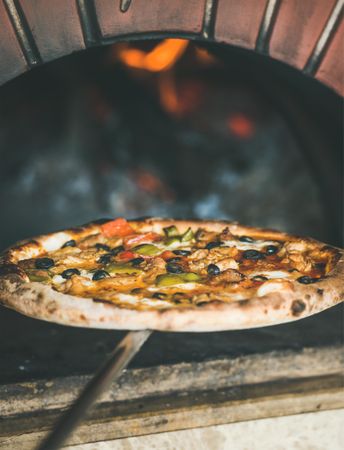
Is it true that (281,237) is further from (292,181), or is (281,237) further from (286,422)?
(292,181)

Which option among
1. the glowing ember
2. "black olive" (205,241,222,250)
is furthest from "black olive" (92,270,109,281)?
the glowing ember

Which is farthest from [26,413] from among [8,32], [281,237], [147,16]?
[147,16]

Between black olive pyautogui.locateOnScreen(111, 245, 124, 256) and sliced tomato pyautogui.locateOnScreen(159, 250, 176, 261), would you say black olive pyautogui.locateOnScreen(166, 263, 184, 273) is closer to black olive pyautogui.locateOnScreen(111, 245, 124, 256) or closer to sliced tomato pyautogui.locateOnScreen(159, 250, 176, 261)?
sliced tomato pyautogui.locateOnScreen(159, 250, 176, 261)

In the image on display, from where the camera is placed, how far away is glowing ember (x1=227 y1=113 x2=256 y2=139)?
410cm

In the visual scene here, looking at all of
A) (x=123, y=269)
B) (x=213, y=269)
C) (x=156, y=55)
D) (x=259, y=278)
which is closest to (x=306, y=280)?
(x=259, y=278)

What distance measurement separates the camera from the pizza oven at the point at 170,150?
2.19 metres

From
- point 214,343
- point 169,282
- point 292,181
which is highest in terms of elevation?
point 169,282

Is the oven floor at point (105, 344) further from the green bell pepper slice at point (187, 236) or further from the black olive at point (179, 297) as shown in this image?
the black olive at point (179, 297)

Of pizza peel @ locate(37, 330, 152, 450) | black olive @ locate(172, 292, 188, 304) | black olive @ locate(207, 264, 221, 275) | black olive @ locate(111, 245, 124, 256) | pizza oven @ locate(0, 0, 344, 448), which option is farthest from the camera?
black olive @ locate(111, 245, 124, 256)

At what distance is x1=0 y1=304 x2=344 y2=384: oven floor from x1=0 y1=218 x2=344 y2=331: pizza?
56cm

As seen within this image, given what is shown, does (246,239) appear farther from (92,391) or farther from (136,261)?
(92,391)

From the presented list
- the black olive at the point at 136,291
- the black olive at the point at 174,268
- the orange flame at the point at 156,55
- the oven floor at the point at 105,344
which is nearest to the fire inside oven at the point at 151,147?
the orange flame at the point at 156,55

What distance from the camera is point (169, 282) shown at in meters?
1.94

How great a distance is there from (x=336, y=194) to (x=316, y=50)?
1448 mm
